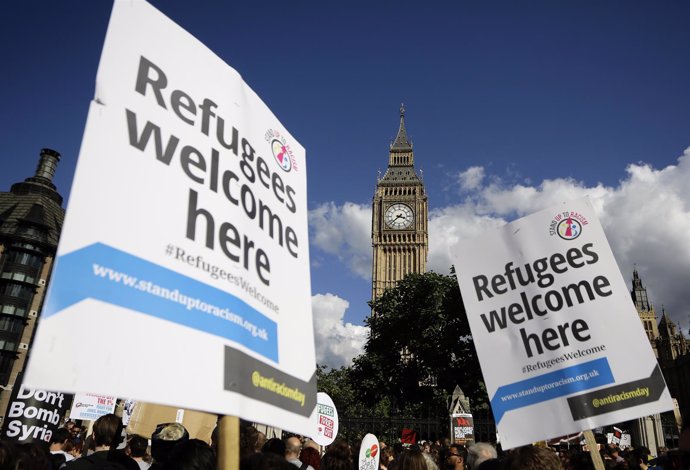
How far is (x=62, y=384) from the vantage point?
1.47m

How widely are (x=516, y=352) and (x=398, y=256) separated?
7099 cm

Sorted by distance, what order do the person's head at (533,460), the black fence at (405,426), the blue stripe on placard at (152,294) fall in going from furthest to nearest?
the black fence at (405,426) < the person's head at (533,460) < the blue stripe on placard at (152,294)

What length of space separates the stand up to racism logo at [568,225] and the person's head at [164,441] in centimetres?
358

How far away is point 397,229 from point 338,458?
234 ft

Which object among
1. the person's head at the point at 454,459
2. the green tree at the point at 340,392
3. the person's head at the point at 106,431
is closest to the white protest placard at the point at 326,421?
the person's head at the point at 454,459

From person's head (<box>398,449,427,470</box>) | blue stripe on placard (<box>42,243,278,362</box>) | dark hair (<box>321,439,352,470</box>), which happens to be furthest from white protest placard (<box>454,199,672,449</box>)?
blue stripe on placard (<box>42,243,278,362</box>)

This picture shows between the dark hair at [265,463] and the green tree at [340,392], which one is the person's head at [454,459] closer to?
the dark hair at [265,463]

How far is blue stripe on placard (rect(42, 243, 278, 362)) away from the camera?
160cm

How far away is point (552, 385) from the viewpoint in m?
4.16

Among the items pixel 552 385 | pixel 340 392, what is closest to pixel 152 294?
pixel 552 385

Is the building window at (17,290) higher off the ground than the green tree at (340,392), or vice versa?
the building window at (17,290)

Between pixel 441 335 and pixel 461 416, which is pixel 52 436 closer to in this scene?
pixel 461 416

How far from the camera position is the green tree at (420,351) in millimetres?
30312

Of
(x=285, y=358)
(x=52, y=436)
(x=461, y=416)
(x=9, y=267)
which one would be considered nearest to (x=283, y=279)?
(x=285, y=358)
